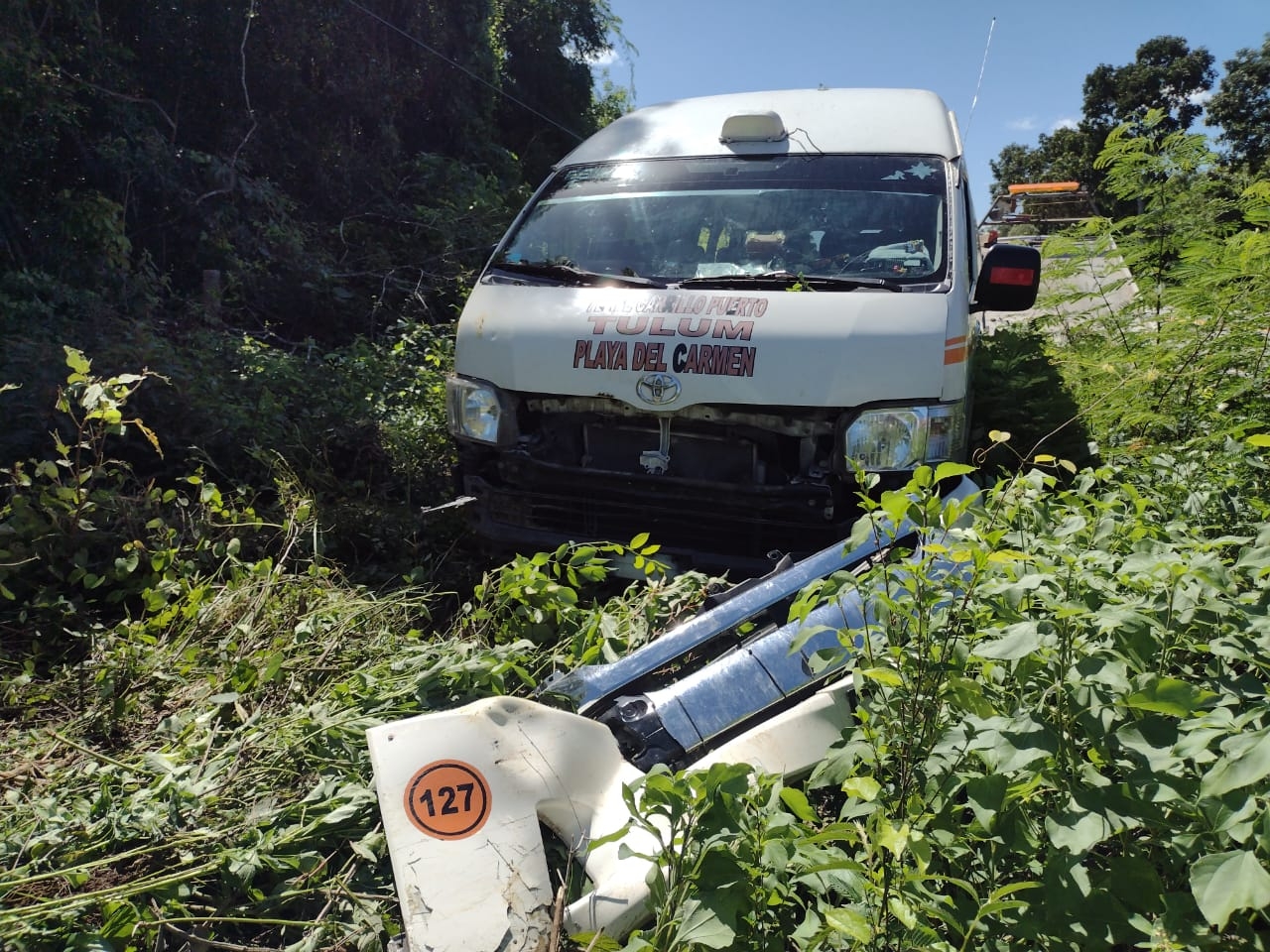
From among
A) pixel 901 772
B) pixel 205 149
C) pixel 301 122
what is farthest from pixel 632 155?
pixel 301 122

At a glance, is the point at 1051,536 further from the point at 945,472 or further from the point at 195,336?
the point at 195,336

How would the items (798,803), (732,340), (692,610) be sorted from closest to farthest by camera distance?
(798,803) → (692,610) → (732,340)

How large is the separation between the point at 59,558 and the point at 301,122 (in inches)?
328

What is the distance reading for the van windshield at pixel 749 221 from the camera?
3.86m

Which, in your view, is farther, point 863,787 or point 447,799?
point 447,799

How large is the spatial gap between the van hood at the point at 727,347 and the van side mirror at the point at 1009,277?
0.57 meters

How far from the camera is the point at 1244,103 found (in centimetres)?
3822

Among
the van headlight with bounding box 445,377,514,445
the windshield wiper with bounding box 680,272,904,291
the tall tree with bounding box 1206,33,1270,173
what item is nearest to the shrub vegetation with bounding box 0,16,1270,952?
the van headlight with bounding box 445,377,514,445

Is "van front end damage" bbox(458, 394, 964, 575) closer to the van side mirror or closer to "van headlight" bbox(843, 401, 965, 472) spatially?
"van headlight" bbox(843, 401, 965, 472)

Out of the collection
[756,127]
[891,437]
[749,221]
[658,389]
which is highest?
[756,127]

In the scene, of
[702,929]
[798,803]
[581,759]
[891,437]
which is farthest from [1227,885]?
[891,437]

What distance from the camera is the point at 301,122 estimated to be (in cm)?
1057

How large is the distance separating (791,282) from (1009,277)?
1.04m

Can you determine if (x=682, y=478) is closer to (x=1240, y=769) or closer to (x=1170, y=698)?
(x=1170, y=698)
